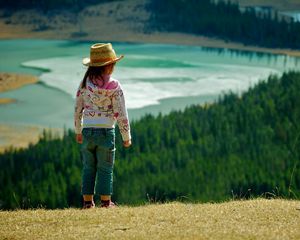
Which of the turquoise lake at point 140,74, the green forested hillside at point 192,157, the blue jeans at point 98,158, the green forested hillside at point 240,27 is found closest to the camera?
the blue jeans at point 98,158

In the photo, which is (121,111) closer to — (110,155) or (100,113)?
(100,113)

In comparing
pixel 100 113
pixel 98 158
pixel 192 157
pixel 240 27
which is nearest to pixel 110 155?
pixel 98 158

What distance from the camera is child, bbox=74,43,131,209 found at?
38.6ft

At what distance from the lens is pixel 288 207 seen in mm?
11977

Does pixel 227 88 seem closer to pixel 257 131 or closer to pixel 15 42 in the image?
pixel 257 131

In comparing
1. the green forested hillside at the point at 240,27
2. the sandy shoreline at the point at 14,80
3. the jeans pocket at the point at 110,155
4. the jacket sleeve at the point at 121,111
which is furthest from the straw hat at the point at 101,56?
the green forested hillside at the point at 240,27

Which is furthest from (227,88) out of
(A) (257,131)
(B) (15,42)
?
(B) (15,42)

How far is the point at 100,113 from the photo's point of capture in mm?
11906

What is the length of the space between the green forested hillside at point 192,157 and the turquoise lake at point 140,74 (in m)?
3.61

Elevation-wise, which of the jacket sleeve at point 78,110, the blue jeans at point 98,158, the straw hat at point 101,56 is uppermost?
the straw hat at point 101,56

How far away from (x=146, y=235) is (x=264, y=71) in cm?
13539

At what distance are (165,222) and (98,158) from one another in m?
1.84

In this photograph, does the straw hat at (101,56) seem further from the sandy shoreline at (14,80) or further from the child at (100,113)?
the sandy shoreline at (14,80)

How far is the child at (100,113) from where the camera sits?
11.8m
